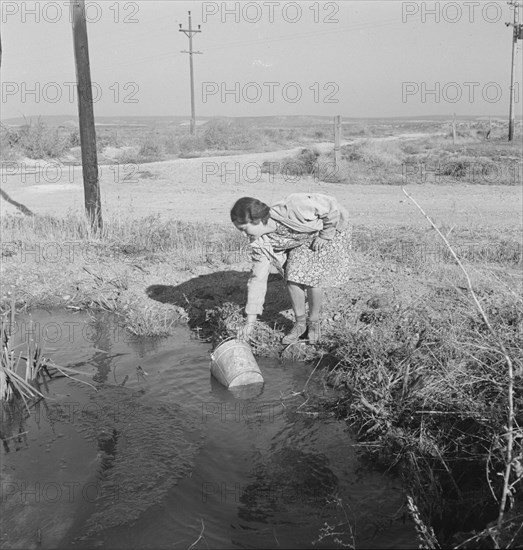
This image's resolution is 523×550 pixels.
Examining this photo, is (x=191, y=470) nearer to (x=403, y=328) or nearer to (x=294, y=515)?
(x=294, y=515)

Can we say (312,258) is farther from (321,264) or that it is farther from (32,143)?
(32,143)

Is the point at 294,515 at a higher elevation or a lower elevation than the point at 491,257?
lower

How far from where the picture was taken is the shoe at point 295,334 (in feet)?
20.1

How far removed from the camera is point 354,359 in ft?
17.9

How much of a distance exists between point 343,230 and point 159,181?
1302 centimetres

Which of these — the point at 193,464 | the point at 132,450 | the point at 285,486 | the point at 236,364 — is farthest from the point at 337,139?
the point at 285,486

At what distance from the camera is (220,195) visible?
15336mm

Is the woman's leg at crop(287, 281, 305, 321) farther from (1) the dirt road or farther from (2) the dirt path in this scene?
(2) the dirt path

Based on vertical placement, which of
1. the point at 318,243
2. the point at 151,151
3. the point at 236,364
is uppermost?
the point at 151,151

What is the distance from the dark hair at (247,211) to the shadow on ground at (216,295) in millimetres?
1651

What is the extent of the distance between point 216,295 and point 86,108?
12.8 ft

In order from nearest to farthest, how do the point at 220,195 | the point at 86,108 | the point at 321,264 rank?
the point at 321,264 → the point at 86,108 → the point at 220,195

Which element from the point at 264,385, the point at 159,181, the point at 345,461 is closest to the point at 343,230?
the point at 264,385

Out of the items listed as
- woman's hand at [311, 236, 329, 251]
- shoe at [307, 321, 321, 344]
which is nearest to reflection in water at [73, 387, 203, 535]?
Answer: shoe at [307, 321, 321, 344]
